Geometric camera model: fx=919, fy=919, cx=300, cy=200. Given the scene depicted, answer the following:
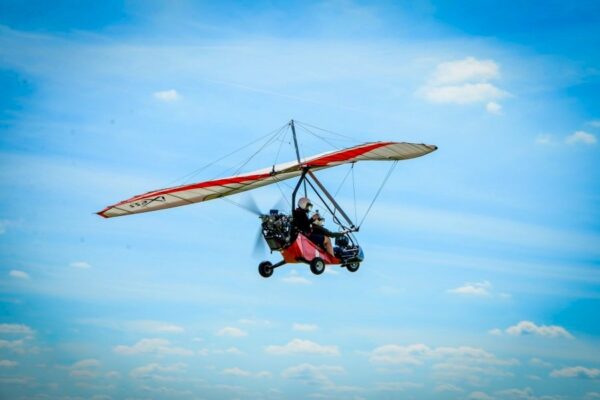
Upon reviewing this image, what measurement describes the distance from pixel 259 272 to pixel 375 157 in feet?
17.0

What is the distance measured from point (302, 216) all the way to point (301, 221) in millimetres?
148

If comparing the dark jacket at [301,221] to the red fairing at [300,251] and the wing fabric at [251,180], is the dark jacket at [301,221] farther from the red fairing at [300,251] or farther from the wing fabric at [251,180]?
the wing fabric at [251,180]

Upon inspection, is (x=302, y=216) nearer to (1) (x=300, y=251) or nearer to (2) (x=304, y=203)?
(2) (x=304, y=203)

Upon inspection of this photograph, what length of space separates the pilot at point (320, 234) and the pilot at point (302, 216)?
23cm

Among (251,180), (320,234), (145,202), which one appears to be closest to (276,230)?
(320,234)

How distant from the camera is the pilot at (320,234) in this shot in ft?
86.8

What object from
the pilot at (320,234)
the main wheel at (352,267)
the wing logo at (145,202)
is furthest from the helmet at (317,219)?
the wing logo at (145,202)

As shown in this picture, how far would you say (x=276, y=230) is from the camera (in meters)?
25.8

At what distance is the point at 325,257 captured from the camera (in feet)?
88.5

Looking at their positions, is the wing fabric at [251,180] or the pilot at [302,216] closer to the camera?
the pilot at [302,216]

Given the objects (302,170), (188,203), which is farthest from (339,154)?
(188,203)

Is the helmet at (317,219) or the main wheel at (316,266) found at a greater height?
the helmet at (317,219)

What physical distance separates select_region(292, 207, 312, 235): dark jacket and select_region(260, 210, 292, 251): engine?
234 millimetres

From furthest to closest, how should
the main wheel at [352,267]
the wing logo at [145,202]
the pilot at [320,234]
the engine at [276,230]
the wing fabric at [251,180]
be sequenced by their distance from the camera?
the main wheel at [352,267], the wing logo at [145,202], the wing fabric at [251,180], the pilot at [320,234], the engine at [276,230]
